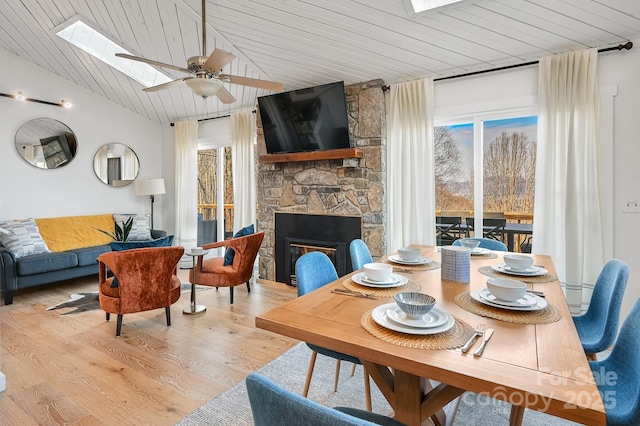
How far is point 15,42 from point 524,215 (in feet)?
21.1

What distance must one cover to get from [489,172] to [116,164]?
5.58 metres

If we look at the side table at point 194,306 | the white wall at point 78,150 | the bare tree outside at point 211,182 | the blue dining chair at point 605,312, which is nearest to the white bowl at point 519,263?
the blue dining chair at point 605,312

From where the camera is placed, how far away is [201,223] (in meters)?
5.77

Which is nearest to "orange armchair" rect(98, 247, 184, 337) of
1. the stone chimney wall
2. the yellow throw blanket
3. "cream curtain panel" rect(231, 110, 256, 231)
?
the stone chimney wall

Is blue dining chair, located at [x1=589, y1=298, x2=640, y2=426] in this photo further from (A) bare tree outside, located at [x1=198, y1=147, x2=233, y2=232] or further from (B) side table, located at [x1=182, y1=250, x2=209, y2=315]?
(A) bare tree outside, located at [x1=198, y1=147, x2=233, y2=232]

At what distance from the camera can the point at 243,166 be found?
4871 millimetres

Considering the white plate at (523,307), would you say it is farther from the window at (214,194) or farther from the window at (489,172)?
the window at (214,194)

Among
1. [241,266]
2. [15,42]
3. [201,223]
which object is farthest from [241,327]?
[15,42]

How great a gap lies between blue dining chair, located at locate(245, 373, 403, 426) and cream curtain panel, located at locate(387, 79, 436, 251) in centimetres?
313

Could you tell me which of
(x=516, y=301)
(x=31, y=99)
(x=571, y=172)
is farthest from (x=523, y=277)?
(x=31, y=99)

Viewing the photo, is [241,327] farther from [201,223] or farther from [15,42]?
[15,42]

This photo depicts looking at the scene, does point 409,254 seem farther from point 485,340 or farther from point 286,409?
point 286,409

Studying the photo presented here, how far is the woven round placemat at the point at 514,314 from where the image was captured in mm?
1138

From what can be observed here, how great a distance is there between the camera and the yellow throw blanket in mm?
4523
